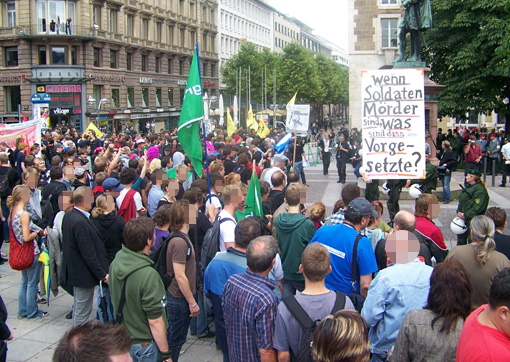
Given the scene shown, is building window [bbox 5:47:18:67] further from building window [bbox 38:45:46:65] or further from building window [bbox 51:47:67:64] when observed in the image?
building window [bbox 51:47:67:64]

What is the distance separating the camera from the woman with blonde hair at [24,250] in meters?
6.84

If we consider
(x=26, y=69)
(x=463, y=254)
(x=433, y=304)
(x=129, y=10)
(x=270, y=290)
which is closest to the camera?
(x=433, y=304)

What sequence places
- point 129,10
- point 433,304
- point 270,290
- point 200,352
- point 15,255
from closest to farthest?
point 433,304, point 270,290, point 200,352, point 15,255, point 129,10

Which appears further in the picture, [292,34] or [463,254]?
[292,34]

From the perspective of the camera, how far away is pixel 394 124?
7465 millimetres

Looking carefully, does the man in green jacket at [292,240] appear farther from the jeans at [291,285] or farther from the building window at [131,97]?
the building window at [131,97]

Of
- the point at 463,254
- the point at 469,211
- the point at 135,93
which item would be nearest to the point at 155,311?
the point at 463,254

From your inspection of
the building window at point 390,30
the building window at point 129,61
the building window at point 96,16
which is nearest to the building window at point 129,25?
the building window at point 129,61

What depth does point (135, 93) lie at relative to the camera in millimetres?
53594

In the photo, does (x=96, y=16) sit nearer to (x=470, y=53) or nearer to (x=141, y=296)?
(x=470, y=53)

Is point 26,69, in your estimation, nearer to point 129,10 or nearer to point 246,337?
point 129,10

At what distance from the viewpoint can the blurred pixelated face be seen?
3.93 meters

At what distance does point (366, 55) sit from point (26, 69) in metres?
27.2

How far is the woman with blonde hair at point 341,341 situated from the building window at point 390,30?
38923 millimetres
